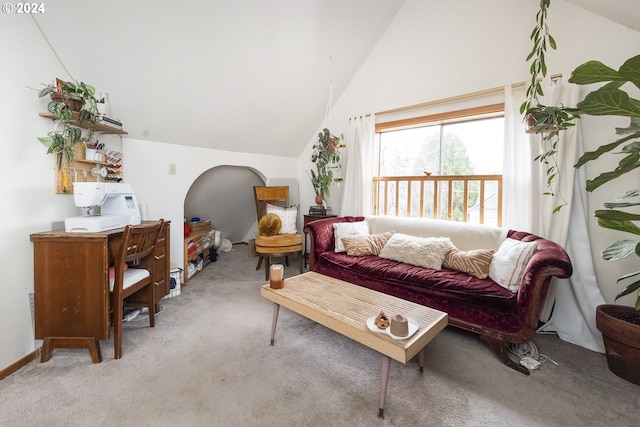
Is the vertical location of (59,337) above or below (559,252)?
below

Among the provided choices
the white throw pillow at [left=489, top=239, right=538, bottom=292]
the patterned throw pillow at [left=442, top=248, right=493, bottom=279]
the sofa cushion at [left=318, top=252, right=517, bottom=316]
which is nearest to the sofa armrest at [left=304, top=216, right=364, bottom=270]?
the sofa cushion at [left=318, top=252, right=517, bottom=316]

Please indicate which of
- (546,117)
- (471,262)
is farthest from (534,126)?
(471,262)

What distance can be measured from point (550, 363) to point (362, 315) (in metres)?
1.37

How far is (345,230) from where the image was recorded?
3066 mm

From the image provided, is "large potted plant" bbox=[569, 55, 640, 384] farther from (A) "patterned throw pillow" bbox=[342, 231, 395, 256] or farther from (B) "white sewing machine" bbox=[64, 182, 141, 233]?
(B) "white sewing machine" bbox=[64, 182, 141, 233]

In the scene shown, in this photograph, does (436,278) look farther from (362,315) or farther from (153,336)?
(153,336)

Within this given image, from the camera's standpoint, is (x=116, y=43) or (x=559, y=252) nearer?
(x=559, y=252)

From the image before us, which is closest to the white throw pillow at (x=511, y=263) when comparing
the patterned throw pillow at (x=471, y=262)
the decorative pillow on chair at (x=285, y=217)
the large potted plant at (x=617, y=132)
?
the patterned throw pillow at (x=471, y=262)

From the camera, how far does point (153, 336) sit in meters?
2.06

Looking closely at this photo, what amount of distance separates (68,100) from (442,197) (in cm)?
332

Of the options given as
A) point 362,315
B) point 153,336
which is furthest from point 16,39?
point 362,315

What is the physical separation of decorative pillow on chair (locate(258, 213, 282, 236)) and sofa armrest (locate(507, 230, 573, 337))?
2.55 m

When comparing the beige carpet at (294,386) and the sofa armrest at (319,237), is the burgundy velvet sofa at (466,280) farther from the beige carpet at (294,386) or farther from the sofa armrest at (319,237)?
the beige carpet at (294,386)

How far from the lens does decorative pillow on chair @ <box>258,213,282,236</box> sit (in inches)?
136
